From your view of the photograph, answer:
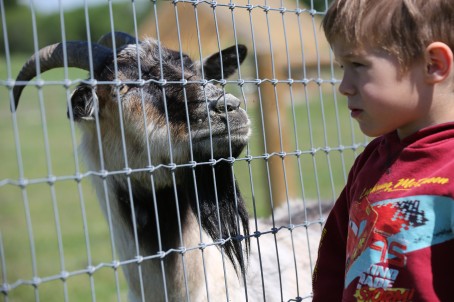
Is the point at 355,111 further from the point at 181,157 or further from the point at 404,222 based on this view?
the point at 181,157

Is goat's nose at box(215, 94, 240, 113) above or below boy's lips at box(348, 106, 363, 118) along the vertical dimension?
above

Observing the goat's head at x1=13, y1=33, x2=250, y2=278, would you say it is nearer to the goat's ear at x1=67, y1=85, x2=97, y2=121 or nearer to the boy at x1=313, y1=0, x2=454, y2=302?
the goat's ear at x1=67, y1=85, x2=97, y2=121

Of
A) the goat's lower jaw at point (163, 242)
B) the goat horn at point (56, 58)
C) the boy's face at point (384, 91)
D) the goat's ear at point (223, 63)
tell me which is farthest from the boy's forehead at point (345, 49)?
the goat's ear at point (223, 63)

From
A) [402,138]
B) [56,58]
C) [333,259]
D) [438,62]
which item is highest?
[56,58]

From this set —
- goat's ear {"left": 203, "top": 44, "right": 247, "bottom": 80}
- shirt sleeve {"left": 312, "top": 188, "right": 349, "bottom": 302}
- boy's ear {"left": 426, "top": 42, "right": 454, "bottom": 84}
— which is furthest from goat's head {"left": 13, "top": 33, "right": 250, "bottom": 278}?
boy's ear {"left": 426, "top": 42, "right": 454, "bottom": 84}

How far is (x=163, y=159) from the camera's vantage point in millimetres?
3168

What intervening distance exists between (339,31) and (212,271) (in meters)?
1.64

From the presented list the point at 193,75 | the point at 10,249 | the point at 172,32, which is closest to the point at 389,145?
the point at 193,75

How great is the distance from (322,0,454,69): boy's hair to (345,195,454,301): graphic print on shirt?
0.43 meters

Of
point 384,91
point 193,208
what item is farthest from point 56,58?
point 384,91

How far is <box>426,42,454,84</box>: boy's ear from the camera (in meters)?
1.98

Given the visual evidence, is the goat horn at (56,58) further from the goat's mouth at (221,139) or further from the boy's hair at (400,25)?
the boy's hair at (400,25)

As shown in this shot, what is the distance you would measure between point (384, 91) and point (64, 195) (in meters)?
13.4

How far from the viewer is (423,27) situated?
199 centimetres
